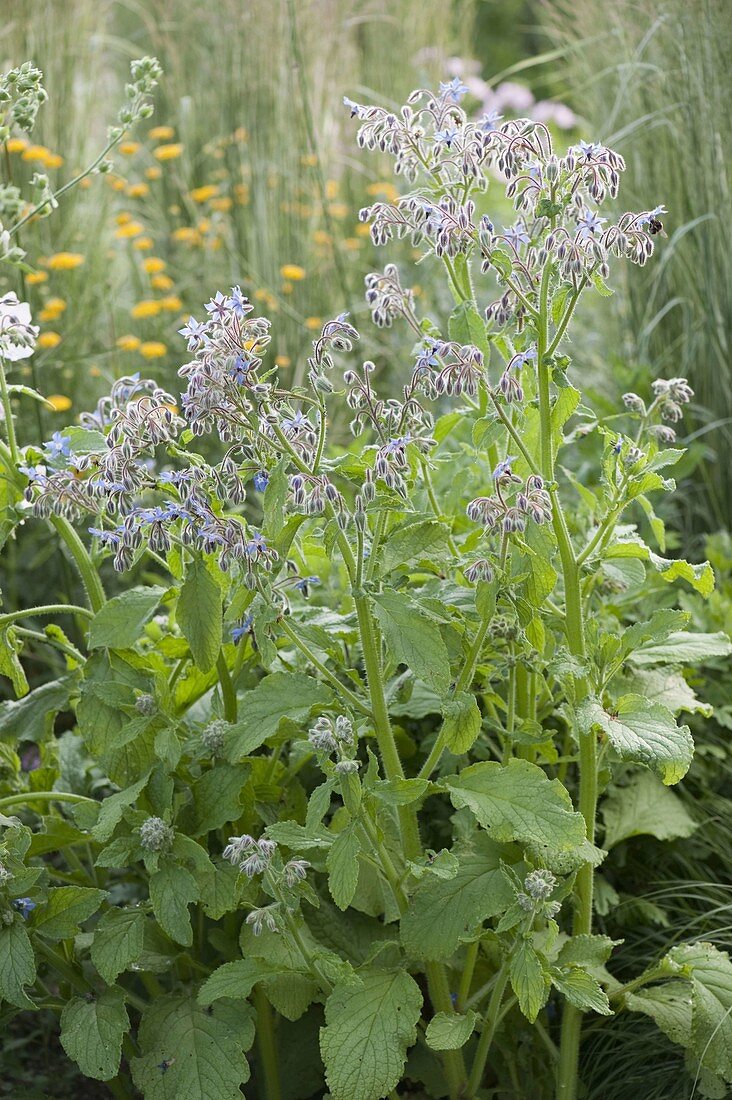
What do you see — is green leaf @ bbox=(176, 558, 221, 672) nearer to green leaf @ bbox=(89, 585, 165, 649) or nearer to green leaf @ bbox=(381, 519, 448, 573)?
green leaf @ bbox=(89, 585, 165, 649)

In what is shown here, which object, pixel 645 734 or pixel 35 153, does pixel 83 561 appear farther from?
pixel 35 153

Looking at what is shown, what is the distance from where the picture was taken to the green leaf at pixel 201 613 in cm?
173

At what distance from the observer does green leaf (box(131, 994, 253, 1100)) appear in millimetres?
1822

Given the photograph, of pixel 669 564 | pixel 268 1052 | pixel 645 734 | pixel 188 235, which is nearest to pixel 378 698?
pixel 645 734

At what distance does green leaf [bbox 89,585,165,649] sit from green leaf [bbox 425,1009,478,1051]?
71 centimetres

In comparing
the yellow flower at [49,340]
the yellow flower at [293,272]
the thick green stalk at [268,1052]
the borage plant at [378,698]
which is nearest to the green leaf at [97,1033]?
the borage plant at [378,698]

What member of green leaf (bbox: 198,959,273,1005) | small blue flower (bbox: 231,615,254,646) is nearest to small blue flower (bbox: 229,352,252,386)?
small blue flower (bbox: 231,615,254,646)

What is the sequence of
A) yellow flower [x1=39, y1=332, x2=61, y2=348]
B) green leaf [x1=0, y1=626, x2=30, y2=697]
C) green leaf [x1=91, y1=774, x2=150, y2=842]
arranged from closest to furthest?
green leaf [x1=91, y1=774, x2=150, y2=842] < green leaf [x1=0, y1=626, x2=30, y2=697] < yellow flower [x1=39, y1=332, x2=61, y2=348]

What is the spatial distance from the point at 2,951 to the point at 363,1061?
562mm

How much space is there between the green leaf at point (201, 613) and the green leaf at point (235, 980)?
456 millimetres

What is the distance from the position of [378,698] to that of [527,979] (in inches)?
17.3

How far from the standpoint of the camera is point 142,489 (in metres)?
1.71

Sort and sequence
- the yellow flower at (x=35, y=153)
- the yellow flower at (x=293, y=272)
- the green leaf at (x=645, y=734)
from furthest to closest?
1. the yellow flower at (x=293, y=272)
2. the yellow flower at (x=35, y=153)
3. the green leaf at (x=645, y=734)

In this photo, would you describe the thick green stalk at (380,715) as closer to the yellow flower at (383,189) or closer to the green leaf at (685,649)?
the green leaf at (685,649)
